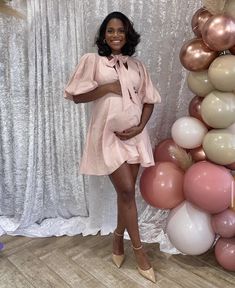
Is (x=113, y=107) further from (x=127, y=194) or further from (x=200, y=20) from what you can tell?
(x=200, y=20)

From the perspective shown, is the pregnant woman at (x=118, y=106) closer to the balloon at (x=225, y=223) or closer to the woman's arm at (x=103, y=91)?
the woman's arm at (x=103, y=91)

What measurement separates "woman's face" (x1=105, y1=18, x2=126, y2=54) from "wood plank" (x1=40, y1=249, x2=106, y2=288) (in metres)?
1.27

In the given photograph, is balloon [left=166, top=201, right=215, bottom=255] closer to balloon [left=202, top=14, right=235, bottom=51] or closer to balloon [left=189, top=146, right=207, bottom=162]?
balloon [left=189, top=146, right=207, bottom=162]

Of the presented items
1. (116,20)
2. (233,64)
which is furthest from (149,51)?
(233,64)

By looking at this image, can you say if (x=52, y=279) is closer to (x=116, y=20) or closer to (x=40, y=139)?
(x=40, y=139)

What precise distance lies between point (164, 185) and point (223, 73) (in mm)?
672

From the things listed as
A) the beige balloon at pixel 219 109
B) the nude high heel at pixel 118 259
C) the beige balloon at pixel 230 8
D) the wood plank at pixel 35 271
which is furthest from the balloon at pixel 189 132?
the wood plank at pixel 35 271

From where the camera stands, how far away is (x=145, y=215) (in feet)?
8.26

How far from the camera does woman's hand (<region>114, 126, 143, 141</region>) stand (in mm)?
1887

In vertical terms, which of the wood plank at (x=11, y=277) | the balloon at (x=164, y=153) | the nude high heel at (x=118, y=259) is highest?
the balloon at (x=164, y=153)

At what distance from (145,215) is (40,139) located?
90 cm

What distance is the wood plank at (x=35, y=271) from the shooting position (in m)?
1.95

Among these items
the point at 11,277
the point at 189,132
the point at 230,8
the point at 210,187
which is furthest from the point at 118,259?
the point at 230,8

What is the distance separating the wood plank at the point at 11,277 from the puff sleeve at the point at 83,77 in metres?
1.06
